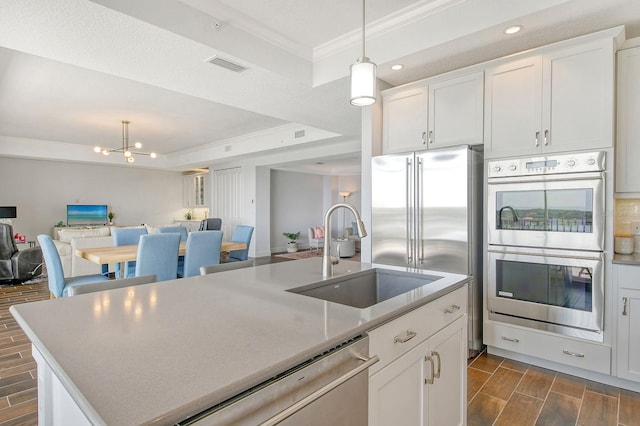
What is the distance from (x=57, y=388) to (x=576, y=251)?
2936mm

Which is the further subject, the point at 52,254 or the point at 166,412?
the point at 52,254

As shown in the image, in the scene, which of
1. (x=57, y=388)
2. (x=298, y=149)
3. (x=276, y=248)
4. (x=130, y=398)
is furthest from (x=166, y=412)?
(x=276, y=248)

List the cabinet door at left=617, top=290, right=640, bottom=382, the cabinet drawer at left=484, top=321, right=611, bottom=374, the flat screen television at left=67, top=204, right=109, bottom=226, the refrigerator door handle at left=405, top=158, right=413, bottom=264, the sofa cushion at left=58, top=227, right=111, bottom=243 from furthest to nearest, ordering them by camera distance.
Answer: the flat screen television at left=67, top=204, right=109, bottom=226
the sofa cushion at left=58, top=227, right=111, bottom=243
the refrigerator door handle at left=405, top=158, right=413, bottom=264
the cabinet drawer at left=484, top=321, right=611, bottom=374
the cabinet door at left=617, top=290, right=640, bottom=382

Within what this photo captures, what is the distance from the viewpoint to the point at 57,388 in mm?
952

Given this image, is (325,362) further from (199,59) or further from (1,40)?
(1,40)

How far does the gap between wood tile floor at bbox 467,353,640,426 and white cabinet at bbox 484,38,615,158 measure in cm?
167

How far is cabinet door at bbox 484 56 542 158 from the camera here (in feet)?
8.43

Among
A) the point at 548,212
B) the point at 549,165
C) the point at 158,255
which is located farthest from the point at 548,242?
the point at 158,255

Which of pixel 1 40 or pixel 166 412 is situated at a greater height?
pixel 1 40

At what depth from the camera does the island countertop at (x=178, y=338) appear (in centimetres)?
66

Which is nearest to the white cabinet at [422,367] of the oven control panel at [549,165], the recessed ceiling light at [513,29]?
the oven control panel at [549,165]

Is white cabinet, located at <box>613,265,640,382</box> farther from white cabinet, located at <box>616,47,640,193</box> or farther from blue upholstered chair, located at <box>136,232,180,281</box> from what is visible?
blue upholstered chair, located at <box>136,232,180,281</box>

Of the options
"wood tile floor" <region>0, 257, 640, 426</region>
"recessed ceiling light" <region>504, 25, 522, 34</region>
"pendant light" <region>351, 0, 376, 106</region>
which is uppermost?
"recessed ceiling light" <region>504, 25, 522, 34</region>

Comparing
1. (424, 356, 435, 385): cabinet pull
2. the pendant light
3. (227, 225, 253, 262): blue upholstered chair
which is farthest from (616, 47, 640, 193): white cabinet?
(227, 225, 253, 262): blue upholstered chair
